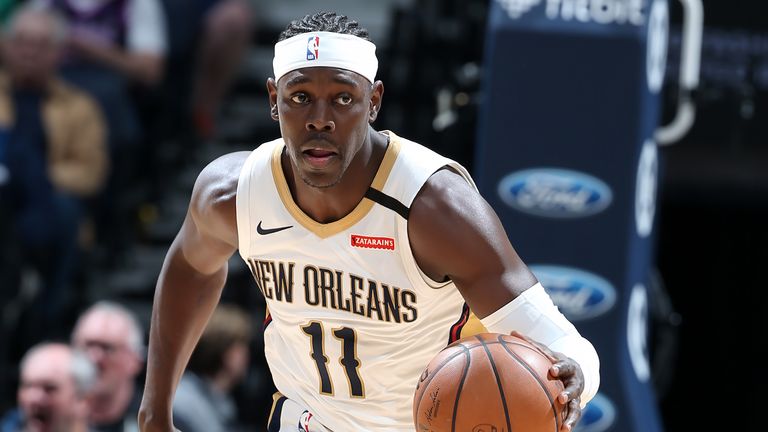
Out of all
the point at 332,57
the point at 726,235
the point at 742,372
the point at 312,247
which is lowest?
the point at 742,372

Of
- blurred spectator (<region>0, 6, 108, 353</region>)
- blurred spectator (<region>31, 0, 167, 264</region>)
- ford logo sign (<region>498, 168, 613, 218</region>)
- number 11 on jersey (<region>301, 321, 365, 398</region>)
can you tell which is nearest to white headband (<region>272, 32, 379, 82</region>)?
number 11 on jersey (<region>301, 321, 365, 398</region>)

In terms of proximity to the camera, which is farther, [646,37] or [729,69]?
[729,69]

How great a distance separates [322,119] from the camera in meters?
3.93

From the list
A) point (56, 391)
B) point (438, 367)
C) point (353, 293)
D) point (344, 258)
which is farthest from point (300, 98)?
point (56, 391)

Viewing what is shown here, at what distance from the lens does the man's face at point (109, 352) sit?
6977 millimetres

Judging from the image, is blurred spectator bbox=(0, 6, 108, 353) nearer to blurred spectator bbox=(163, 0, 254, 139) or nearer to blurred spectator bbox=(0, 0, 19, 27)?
blurred spectator bbox=(0, 0, 19, 27)

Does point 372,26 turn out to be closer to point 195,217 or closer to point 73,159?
point 73,159

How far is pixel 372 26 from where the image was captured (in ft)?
31.4

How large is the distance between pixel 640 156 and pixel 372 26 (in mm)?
3395

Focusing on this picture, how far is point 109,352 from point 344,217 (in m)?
3.12

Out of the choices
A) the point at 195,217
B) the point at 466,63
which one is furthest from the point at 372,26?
the point at 195,217

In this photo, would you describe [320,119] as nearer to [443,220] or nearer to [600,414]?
[443,220]

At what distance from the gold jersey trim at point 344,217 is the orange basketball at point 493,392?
59 centimetres

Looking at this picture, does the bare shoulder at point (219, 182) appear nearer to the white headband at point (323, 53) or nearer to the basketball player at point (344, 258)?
the basketball player at point (344, 258)
